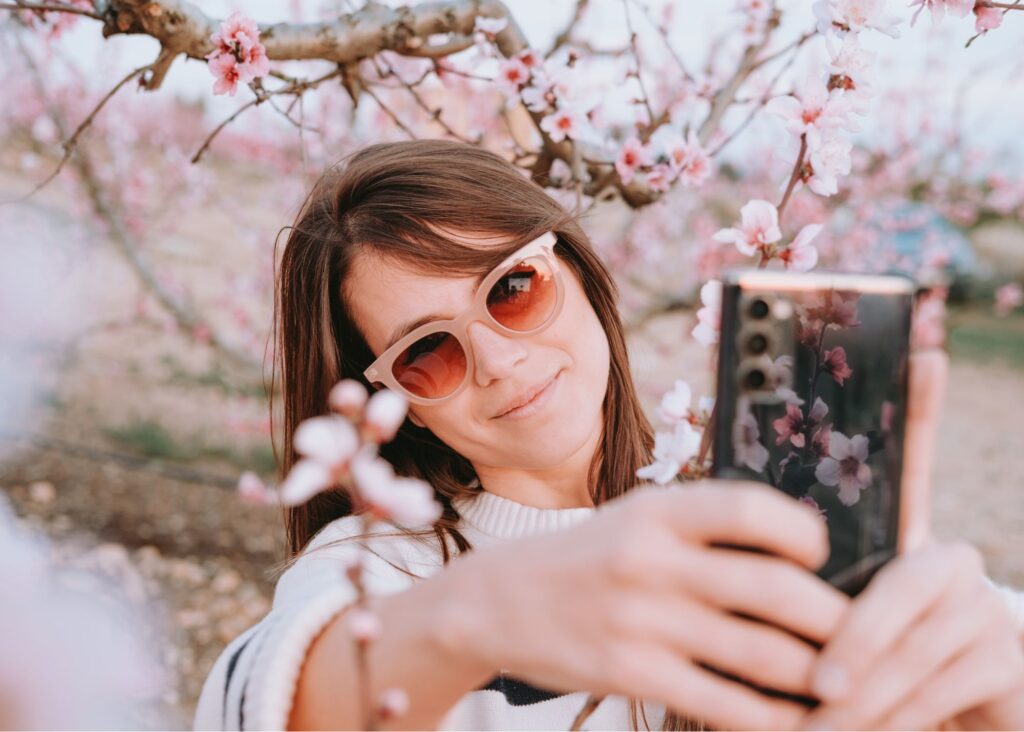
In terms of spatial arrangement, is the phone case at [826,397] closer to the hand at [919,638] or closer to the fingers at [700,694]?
the hand at [919,638]

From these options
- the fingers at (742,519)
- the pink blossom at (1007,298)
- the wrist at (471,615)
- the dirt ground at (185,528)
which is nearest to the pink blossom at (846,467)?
the fingers at (742,519)

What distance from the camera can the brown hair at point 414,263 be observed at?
1.38m

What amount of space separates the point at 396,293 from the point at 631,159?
2.65 ft

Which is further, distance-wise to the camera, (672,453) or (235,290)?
(235,290)

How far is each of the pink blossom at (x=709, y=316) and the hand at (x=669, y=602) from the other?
564mm

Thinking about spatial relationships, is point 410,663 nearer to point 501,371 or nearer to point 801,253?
point 501,371

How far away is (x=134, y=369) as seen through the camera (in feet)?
22.1

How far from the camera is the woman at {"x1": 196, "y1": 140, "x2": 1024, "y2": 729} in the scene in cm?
54

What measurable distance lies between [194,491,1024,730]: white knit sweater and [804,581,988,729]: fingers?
1.19ft

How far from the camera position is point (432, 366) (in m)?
1.31

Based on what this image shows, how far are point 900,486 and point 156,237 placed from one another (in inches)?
314

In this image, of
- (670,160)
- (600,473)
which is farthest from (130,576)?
(670,160)

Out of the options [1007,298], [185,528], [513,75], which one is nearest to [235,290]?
[185,528]

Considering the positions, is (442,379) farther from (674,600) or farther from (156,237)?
(156,237)
